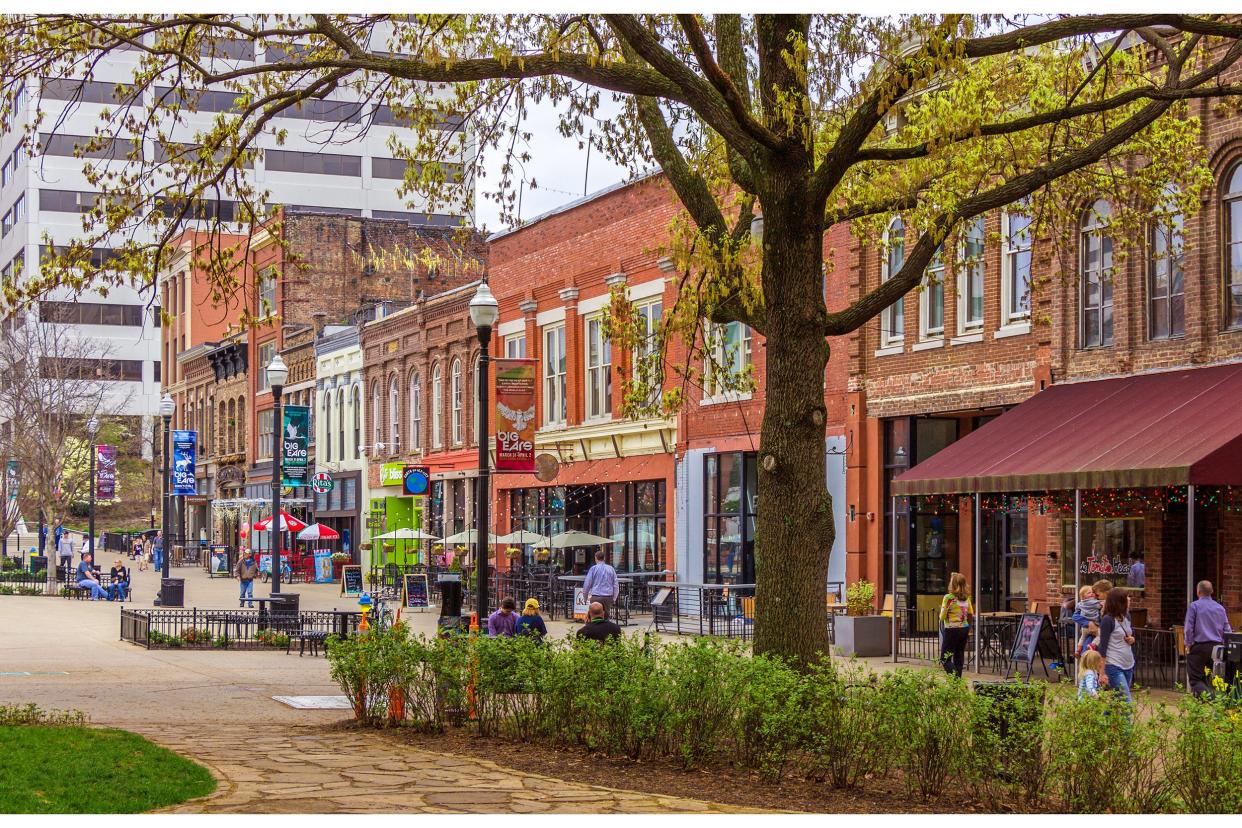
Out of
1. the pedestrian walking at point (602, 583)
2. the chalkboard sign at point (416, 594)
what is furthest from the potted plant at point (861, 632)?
the chalkboard sign at point (416, 594)

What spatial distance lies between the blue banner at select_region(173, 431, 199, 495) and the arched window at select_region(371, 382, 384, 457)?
347 inches

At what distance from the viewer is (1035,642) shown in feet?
71.1

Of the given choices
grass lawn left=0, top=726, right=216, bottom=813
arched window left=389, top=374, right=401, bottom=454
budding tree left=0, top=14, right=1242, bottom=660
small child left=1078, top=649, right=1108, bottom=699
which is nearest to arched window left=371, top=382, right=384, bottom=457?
arched window left=389, top=374, right=401, bottom=454

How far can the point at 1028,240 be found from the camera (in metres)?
27.3

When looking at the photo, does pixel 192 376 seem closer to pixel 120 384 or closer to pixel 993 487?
pixel 120 384

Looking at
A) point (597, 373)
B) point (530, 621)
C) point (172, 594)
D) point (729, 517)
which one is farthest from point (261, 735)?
point (597, 373)

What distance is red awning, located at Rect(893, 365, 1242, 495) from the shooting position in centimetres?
2002

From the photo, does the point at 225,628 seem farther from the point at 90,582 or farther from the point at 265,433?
the point at 265,433

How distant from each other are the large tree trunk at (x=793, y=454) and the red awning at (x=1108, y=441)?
6.91 m

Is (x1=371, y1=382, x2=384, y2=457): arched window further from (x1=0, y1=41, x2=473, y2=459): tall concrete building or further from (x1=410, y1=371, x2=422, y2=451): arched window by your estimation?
(x1=0, y1=41, x2=473, y2=459): tall concrete building

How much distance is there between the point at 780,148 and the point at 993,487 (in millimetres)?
10035

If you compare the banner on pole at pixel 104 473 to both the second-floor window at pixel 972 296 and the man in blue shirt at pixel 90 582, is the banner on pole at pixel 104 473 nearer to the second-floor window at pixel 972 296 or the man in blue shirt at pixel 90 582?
the man in blue shirt at pixel 90 582

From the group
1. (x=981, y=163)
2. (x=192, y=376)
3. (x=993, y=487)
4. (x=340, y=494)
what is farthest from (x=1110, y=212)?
(x=192, y=376)

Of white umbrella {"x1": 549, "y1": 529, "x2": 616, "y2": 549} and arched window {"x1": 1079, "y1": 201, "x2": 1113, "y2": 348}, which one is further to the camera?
white umbrella {"x1": 549, "y1": 529, "x2": 616, "y2": 549}
